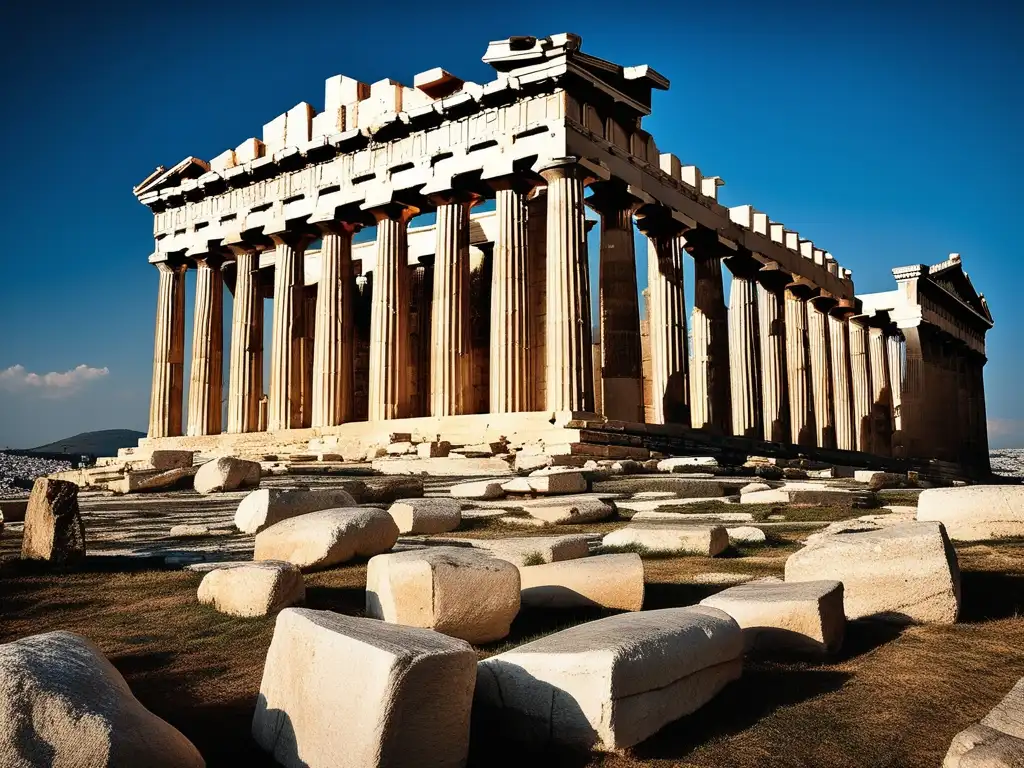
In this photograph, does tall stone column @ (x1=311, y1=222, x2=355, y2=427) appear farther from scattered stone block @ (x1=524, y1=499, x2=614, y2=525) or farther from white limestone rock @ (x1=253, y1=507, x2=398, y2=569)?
white limestone rock @ (x1=253, y1=507, x2=398, y2=569)

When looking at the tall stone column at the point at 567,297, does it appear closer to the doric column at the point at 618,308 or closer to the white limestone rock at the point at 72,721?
the doric column at the point at 618,308

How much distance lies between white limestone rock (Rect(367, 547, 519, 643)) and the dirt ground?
0.17m

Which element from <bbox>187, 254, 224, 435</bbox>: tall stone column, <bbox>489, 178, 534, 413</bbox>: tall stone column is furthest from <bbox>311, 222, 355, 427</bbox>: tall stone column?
<bbox>489, 178, 534, 413</bbox>: tall stone column

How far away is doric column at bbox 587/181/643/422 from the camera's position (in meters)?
24.7

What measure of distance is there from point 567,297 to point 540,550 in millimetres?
16084

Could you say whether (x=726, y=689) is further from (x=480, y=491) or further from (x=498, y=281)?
(x=498, y=281)

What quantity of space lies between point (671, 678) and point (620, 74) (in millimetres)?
22406

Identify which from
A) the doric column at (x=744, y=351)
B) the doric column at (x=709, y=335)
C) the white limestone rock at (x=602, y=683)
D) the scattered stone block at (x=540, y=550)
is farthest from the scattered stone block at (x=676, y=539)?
the doric column at (x=744, y=351)

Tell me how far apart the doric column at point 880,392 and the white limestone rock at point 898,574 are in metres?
38.4

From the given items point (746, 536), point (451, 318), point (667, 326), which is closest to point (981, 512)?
point (746, 536)

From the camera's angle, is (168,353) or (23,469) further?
(23,469)

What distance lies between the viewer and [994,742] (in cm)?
316

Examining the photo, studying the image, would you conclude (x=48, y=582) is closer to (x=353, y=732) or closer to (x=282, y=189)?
(x=353, y=732)

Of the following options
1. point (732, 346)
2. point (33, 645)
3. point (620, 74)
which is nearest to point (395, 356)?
point (620, 74)
